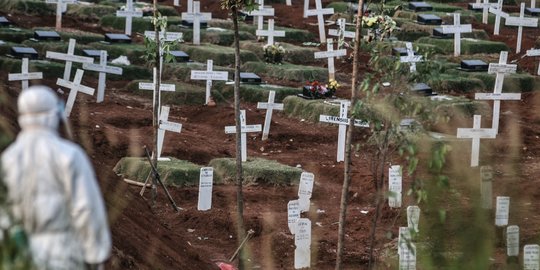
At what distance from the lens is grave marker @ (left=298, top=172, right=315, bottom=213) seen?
1639 cm

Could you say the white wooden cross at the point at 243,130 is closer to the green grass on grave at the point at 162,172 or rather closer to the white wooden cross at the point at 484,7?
the green grass on grave at the point at 162,172

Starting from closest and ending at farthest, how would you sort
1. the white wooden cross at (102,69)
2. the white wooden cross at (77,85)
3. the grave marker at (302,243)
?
1. the grave marker at (302,243)
2. the white wooden cross at (77,85)
3. the white wooden cross at (102,69)

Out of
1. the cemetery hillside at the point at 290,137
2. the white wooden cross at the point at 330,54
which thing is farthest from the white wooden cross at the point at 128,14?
the white wooden cross at the point at 330,54

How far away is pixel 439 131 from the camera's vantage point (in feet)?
75.7

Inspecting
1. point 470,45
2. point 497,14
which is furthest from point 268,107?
point 497,14

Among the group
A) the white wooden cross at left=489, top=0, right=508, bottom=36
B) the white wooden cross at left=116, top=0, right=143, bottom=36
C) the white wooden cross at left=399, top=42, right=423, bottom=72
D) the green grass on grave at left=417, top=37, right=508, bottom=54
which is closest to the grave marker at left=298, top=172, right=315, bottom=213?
the white wooden cross at left=399, top=42, right=423, bottom=72

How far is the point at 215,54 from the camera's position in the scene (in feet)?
99.9

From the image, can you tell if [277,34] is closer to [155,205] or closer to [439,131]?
[439,131]

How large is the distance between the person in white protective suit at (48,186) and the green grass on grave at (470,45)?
27526mm

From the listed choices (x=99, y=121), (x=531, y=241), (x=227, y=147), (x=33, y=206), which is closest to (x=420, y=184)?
(x=531, y=241)

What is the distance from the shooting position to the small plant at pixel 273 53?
30.3 metres

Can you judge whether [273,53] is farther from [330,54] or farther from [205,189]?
[205,189]

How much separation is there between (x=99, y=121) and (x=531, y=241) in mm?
9444

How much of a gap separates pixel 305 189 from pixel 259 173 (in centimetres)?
259
